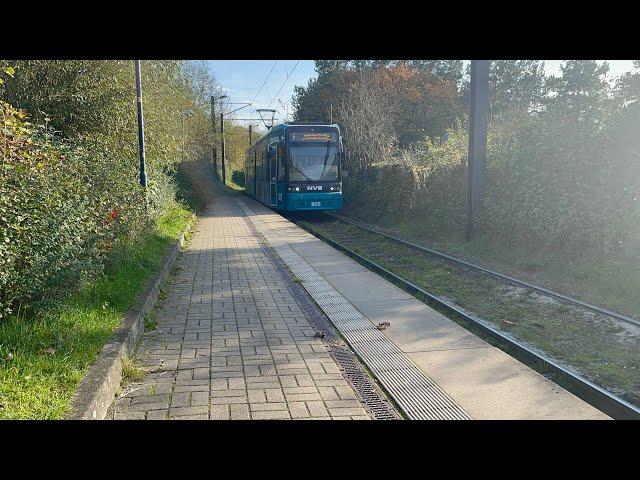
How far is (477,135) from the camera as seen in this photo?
13195 millimetres

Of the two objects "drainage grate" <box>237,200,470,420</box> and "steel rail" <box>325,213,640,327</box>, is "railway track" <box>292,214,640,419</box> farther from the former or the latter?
"drainage grate" <box>237,200,470,420</box>

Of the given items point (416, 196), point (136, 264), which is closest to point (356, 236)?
point (416, 196)

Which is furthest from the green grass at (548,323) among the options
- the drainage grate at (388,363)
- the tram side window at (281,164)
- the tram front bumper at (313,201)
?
the tram side window at (281,164)

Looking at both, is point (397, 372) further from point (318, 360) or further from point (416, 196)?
point (416, 196)

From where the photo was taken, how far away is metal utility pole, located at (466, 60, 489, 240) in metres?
13.1

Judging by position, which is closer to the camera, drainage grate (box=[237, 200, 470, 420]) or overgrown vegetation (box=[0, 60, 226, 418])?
drainage grate (box=[237, 200, 470, 420])

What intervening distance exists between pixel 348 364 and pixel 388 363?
0.40 m

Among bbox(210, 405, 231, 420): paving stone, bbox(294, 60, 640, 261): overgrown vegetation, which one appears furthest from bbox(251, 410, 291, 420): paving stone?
bbox(294, 60, 640, 261): overgrown vegetation

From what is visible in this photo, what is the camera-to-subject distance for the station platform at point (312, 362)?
163 inches

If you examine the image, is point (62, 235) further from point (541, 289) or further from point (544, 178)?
point (544, 178)

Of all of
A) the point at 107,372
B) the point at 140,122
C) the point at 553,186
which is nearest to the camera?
the point at 107,372

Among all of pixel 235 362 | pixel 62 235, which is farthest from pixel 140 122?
pixel 235 362

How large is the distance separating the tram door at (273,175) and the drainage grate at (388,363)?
1350cm

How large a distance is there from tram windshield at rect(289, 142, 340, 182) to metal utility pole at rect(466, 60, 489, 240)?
27.7 feet
